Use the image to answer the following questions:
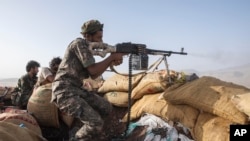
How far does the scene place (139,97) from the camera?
580 centimetres

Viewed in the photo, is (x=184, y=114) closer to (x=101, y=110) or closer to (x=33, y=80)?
(x=101, y=110)

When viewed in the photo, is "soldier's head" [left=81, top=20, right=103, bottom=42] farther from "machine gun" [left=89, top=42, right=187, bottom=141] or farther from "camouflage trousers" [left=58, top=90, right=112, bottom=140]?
"camouflage trousers" [left=58, top=90, right=112, bottom=140]

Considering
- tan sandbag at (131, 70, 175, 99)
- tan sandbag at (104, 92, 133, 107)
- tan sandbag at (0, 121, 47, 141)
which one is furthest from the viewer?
tan sandbag at (104, 92, 133, 107)

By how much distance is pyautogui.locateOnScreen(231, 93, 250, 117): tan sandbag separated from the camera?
3.47 m

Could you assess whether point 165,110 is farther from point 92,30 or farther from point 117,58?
point 92,30

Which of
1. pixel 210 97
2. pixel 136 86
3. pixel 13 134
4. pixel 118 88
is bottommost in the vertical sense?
pixel 118 88


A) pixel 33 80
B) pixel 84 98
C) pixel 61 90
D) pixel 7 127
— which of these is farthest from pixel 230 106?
pixel 33 80

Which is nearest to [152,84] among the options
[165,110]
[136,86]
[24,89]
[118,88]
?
[136,86]

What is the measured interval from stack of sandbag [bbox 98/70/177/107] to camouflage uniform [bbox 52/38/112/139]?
1498 mm

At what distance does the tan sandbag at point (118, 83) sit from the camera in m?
6.06

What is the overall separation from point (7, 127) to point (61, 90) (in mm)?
1168

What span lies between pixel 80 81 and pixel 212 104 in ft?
5.75

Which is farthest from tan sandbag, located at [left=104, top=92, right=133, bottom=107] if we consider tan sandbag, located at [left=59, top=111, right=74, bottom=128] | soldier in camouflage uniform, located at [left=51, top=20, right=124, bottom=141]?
soldier in camouflage uniform, located at [left=51, top=20, right=124, bottom=141]

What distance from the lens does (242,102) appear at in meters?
3.55
